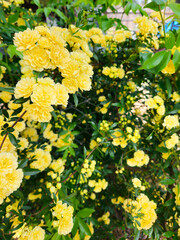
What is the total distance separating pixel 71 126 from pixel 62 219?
0.65m

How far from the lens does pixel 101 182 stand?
3.84 feet

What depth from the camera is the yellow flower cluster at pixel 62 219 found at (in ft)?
2.20

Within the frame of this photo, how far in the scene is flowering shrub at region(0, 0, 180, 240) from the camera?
1.84ft

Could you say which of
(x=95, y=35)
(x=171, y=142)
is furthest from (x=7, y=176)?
(x=95, y=35)

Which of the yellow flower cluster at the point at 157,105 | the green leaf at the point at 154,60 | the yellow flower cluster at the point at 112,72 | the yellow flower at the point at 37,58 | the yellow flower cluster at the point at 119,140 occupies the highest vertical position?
the green leaf at the point at 154,60

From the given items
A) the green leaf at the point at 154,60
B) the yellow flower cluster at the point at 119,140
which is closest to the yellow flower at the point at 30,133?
the yellow flower cluster at the point at 119,140

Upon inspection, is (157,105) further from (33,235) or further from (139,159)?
(33,235)

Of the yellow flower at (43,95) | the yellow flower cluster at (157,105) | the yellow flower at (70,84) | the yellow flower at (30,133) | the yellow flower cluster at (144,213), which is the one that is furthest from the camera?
the yellow flower at (30,133)

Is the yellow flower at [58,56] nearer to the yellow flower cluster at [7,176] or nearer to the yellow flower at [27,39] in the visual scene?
the yellow flower at [27,39]

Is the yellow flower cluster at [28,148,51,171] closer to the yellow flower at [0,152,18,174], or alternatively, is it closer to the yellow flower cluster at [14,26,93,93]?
the yellow flower at [0,152,18,174]

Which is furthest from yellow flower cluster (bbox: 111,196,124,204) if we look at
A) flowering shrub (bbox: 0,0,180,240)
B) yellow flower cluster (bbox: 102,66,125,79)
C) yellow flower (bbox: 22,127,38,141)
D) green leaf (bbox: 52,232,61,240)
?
yellow flower cluster (bbox: 102,66,125,79)

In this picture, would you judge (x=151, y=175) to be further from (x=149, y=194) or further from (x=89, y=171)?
(x=89, y=171)

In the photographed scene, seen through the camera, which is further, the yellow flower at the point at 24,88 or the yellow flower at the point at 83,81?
the yellow flower at the point at 83,81

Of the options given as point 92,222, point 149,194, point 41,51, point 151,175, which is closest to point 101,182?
point 92,222
